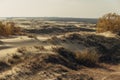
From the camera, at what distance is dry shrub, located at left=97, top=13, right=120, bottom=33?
2599 centimetres

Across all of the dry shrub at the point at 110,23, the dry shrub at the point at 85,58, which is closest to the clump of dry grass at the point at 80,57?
the dry shrub at the point at 85,58

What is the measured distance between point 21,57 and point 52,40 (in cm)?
530

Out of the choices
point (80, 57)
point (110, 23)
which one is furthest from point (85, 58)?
point (110, 23)

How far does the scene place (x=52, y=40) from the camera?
19562 mm

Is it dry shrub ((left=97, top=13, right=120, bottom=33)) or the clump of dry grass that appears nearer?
the clump of dry grass

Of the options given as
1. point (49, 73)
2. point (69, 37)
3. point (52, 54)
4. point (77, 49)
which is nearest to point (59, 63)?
point (52, 54)

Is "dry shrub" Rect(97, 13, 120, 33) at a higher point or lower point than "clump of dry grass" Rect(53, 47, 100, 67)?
higher

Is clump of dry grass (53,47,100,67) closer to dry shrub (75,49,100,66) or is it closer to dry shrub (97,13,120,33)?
dry shrub (75,49,100,66)

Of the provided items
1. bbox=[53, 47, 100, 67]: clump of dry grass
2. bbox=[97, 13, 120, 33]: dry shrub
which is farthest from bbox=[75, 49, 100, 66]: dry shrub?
bbox=[97, 13, 120, 33]: dry shrub

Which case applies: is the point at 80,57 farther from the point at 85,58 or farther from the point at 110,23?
the point at 110,23

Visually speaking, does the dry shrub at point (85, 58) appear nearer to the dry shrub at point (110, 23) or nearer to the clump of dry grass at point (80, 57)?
the clump of dry grass at point (80, 57)

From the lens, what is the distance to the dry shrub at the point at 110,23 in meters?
26.0

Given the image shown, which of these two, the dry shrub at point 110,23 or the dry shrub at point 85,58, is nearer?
the dry shrub at point 85,58

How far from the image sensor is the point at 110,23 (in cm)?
2683
